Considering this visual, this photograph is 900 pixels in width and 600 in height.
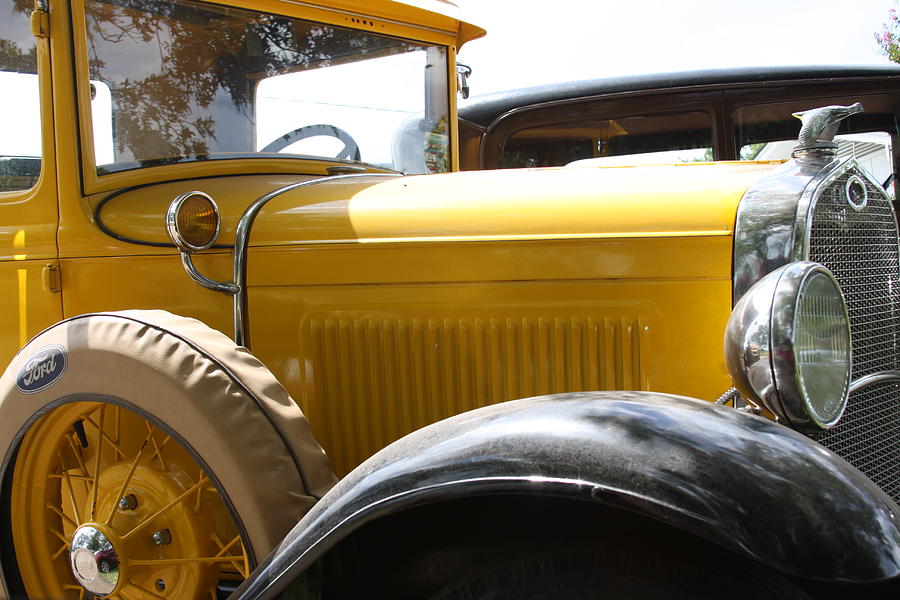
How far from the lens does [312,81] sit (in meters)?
2.58

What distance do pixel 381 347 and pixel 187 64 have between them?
3.54 feet

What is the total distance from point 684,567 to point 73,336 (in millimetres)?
1462

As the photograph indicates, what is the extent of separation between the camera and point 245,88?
2453 millimetres

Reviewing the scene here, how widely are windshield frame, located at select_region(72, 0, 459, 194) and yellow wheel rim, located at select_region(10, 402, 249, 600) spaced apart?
0.68m

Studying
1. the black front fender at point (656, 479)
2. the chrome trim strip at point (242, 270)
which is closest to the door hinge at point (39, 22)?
the chrome trim strip at point (242, 270)

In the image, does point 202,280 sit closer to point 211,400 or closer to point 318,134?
point 211,400

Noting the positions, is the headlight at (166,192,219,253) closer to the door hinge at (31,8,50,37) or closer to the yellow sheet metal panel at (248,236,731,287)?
the yellow sheet metal panel at (248,236,731,287)

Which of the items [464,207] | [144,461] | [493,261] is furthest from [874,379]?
[144,461]

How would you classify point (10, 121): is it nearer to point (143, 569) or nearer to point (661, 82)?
point (143, 569)

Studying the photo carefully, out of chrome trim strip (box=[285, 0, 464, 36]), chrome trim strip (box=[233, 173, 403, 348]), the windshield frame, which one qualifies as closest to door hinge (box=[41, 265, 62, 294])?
the windshield frame

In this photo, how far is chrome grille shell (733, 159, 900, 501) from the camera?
5.82ft

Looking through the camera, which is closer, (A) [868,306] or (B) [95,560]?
(B) [95,560]

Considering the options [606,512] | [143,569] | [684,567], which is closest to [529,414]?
[606,512]

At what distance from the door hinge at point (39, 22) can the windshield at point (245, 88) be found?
0.10 m
